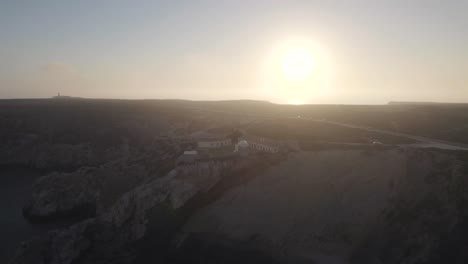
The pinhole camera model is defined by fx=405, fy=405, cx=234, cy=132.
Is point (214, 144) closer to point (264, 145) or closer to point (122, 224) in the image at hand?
point (264, 145)

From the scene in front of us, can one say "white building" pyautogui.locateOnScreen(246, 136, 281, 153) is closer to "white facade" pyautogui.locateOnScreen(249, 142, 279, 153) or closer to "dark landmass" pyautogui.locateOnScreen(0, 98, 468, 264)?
"white facade" pyautogui.locateOnScreen(249, 142, 279, 153)

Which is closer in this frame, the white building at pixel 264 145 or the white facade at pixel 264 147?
the white facade at pixel 264 147

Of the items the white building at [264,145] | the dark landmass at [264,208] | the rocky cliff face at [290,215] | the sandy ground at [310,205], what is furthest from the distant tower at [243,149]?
the sandy ground at [310,205]

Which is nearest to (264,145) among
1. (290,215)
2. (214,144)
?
(214,144)

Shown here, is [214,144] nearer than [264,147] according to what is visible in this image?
No

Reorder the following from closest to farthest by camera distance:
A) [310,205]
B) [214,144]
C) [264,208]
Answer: [310,205], [264,208], [214,144]

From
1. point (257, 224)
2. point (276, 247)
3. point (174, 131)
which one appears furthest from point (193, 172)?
point (174, 131)

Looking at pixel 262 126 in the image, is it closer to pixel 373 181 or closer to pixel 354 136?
pixel 354 136

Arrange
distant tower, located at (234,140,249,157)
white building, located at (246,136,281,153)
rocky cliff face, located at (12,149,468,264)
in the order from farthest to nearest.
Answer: white building, located at (246,136,281,153) → distant tower, located at (234,140,249,157) → rocky cliff face, located at (12,149,468,264)

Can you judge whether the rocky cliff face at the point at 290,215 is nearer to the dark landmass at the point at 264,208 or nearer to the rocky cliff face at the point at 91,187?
the dark landmass at the point at 264,208

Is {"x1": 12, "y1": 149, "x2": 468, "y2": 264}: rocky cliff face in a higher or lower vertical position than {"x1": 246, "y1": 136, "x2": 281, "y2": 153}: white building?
lower

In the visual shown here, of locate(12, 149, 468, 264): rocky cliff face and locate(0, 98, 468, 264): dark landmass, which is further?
locate(0, 98, 468, 264): dark landmass

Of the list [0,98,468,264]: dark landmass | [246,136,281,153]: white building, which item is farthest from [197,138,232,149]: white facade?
[246,136,281,153]: white building

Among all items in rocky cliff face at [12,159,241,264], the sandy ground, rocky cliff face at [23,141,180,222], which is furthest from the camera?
rocky cliff face at [23,141,180,222]
